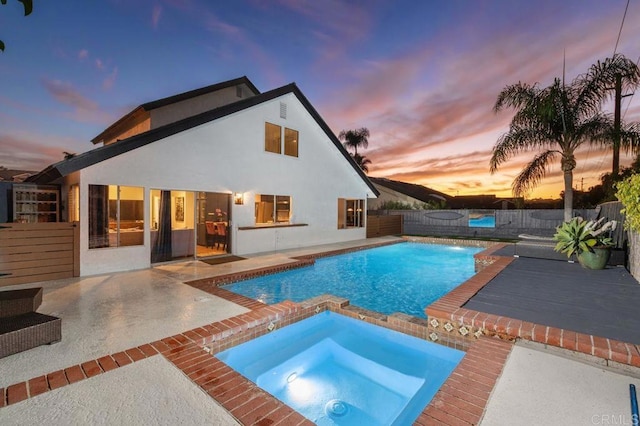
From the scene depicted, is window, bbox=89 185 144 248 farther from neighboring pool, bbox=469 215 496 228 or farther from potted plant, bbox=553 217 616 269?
neighboring pool, bbox=469 215 496 228

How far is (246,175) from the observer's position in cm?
1091

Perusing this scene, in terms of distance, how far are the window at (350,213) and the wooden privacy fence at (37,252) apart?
11407 mm

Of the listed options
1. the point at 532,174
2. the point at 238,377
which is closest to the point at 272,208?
the point at 238,377

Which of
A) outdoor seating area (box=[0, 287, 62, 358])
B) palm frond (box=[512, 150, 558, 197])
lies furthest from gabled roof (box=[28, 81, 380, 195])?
palm frond (box=[512, 150, 558, 197])

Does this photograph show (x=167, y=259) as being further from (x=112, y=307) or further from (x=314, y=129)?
(x=314, y=129)

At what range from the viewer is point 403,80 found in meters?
13.7

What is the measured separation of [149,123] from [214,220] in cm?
473

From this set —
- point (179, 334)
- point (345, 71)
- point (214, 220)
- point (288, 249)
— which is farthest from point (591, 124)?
point (214, 220)

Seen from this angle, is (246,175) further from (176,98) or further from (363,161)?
(363,161)

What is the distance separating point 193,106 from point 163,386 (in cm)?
1334

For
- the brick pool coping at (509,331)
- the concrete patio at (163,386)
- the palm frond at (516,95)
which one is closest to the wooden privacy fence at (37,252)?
the concrete patio at (163,386)

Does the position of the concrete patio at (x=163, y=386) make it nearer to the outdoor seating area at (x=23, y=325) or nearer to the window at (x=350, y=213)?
the outdoor seating area at (x=23, y=325)

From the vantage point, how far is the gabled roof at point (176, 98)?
11.5 meters

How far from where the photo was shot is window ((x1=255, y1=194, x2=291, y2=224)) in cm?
1160
